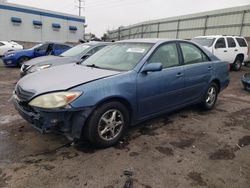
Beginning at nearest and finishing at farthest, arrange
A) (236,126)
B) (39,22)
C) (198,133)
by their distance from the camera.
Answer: (198,133)
(236,126)
(39,22)

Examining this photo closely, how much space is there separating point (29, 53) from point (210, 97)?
9.59 m

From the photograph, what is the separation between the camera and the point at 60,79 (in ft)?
11.0

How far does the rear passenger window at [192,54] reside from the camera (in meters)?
4.49

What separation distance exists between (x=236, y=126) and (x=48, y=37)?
2945 cm

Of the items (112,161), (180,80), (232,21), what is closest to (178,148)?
(112,161)

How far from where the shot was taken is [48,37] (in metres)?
A: 30.2

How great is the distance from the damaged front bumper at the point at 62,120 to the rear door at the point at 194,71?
2.18 meters

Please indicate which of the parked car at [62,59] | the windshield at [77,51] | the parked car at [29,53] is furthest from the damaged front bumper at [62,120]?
the parked car at [29,53]

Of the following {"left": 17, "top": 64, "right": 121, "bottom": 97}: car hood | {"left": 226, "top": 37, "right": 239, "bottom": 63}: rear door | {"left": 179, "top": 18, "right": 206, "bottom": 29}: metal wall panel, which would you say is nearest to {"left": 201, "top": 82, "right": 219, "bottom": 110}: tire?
{"left": 17, "top": 64, "right": 121, "bottom": 97}: car hood

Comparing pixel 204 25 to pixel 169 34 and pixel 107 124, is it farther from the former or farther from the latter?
pixel 107 124

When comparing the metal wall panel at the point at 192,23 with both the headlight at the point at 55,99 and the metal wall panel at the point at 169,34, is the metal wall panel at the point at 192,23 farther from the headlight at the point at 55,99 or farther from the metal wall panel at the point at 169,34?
the headlight at the point at 55,99

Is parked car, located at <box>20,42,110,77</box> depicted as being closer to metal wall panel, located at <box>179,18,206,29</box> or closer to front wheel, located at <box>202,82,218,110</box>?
front wheel, located at <box>202,82,218,110</box>

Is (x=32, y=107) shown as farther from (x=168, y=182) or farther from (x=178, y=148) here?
(x=178, y=148)

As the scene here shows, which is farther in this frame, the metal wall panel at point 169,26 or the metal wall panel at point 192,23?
the metal wall panel at point 169,26
